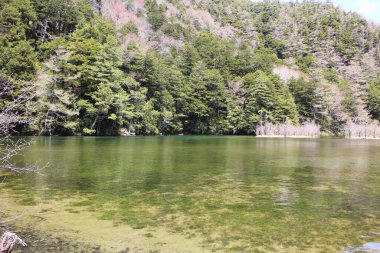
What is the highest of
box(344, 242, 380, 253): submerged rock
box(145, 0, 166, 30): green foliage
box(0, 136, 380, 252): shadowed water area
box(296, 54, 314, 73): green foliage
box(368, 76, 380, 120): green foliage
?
box(145, 0, 166, 30): green foliage

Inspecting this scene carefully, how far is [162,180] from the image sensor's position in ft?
43.4

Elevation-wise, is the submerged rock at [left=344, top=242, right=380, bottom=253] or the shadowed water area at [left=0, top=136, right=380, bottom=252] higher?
the shadowed water area at [left=0, top=136, right=380, bottom=252]

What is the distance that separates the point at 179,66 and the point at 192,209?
194 feet

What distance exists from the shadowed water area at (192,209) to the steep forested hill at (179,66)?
358cm

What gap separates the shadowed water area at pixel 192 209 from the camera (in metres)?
6.67

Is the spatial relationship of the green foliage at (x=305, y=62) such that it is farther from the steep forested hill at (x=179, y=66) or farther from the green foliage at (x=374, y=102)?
the green foliage at (x=374, y=102)

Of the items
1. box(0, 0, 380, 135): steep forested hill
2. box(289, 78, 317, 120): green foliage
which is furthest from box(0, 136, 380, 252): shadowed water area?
box(289, 78, 317, 120): green foliage

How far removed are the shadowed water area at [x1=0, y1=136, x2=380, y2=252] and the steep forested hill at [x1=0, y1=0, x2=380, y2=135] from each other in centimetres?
358

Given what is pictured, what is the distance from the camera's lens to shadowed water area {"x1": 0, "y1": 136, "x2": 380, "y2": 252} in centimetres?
667

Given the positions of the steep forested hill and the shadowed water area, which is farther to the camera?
the steep forested hill

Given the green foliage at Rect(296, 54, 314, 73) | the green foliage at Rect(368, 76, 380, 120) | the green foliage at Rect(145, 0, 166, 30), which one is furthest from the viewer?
the green foliage at Rect(296, 54, 314, 73)

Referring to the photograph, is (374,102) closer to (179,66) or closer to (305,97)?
(305,97)

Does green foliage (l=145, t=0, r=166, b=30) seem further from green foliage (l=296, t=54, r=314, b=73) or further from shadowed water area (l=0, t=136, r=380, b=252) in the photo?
shadowed water area (l=0, t=136, r=380, b=252)

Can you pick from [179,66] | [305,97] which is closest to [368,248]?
[179,66]
